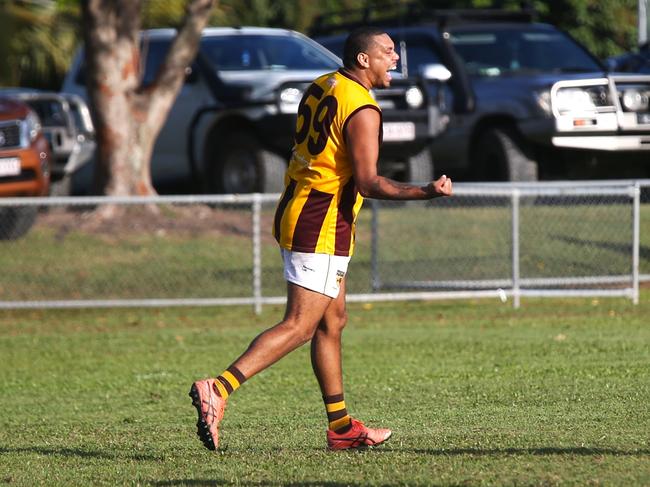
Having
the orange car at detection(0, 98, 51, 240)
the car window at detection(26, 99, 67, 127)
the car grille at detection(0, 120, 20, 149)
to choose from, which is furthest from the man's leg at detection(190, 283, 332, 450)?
the car window at detection(26, 99, 67, 127)

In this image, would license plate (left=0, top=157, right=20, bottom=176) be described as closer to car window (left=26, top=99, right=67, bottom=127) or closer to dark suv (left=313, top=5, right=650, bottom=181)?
car window (left=26, top=99, right=67, bottom=127)

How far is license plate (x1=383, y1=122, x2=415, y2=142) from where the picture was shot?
51.6ft

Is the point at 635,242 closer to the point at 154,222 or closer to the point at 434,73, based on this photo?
the point at 434,73

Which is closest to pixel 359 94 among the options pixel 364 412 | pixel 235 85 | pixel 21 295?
pixel 364 412

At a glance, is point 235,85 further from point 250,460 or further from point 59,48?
point 59,48

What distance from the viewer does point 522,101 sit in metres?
16.4

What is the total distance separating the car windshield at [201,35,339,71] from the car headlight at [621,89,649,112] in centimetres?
332

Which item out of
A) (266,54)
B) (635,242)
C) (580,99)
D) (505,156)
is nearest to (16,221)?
(266,54)

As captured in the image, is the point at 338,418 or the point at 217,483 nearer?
the point at 217,483

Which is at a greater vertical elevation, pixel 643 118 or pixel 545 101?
pixel 545 101

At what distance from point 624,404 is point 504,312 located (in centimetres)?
541

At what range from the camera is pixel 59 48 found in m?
29.7

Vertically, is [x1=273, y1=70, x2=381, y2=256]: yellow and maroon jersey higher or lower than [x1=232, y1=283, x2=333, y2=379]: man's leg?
higher

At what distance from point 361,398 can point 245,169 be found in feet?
27.3
